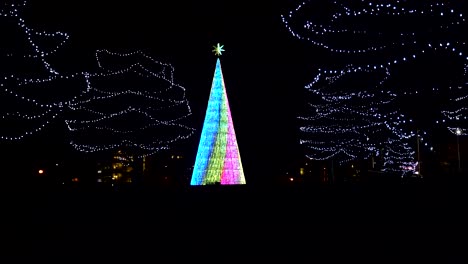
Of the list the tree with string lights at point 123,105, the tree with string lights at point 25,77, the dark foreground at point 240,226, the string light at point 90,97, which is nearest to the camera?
the dark foreground at point 240,226

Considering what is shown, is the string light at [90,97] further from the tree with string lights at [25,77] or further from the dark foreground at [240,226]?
the dark foreground at [240,226]

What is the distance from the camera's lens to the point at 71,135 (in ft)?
43.2

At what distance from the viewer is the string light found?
26.7 feet

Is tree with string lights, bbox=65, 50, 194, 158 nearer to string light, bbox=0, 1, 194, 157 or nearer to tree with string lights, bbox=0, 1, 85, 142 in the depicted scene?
string light, bbox=0, 1, 194, 157

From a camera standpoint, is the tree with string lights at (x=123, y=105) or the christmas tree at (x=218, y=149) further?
the christmas tree at (x=218, y=149)

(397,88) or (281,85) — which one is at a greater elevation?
(281,85)

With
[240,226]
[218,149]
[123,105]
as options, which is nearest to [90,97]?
[123,105]

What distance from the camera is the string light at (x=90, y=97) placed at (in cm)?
812

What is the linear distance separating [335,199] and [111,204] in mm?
2127

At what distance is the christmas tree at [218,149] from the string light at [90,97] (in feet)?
3.37

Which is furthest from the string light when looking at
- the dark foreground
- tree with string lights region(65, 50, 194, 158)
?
the dark foreground

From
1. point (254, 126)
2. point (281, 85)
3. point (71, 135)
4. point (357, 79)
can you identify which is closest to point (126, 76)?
point (71, 135)

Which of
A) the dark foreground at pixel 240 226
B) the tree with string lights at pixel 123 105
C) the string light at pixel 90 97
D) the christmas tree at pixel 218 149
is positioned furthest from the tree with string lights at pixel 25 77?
the christmas tree at pixel 218 149

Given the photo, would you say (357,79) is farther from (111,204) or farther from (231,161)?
(111,204)
